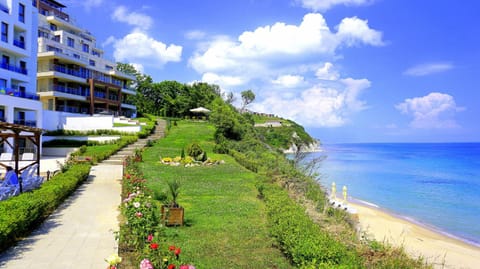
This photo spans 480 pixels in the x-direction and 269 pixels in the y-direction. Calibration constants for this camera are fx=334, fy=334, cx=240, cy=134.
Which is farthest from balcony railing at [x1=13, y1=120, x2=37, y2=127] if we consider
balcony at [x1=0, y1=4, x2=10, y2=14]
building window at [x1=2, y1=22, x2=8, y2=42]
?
balcony at [x1=0, y1=4, x2=10, y2=14]

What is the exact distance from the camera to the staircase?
21.2 m

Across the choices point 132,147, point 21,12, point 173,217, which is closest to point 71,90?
point 21,12

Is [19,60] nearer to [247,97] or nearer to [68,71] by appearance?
[68,71]

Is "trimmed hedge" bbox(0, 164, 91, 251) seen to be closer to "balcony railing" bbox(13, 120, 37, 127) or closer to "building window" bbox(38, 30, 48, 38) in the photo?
"balcony railing" bbox(13, 120, 37, 127)

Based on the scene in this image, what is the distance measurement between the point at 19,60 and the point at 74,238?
91.1 feet

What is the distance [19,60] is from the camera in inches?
1121

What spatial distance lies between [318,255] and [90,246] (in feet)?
14.4

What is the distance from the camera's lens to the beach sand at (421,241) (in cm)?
1120

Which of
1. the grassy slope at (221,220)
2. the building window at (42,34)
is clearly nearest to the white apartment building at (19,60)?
the building window at (42,34)

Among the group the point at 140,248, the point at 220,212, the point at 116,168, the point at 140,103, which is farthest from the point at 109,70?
the point at 140,248

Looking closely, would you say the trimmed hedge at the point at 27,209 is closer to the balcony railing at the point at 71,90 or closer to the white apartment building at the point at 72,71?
the balcony railing at the point at 71,90

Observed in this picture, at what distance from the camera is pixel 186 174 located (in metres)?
16.8

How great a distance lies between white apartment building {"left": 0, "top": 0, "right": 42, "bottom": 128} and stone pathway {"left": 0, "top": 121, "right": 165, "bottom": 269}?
1669 centimetres

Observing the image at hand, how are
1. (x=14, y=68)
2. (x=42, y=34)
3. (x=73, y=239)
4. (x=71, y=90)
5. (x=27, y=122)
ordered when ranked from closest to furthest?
(x=73, y=239) → (x=27, y=122) → (x=14, y=68) → (x=71, y=90) → (x=42, y=34)
